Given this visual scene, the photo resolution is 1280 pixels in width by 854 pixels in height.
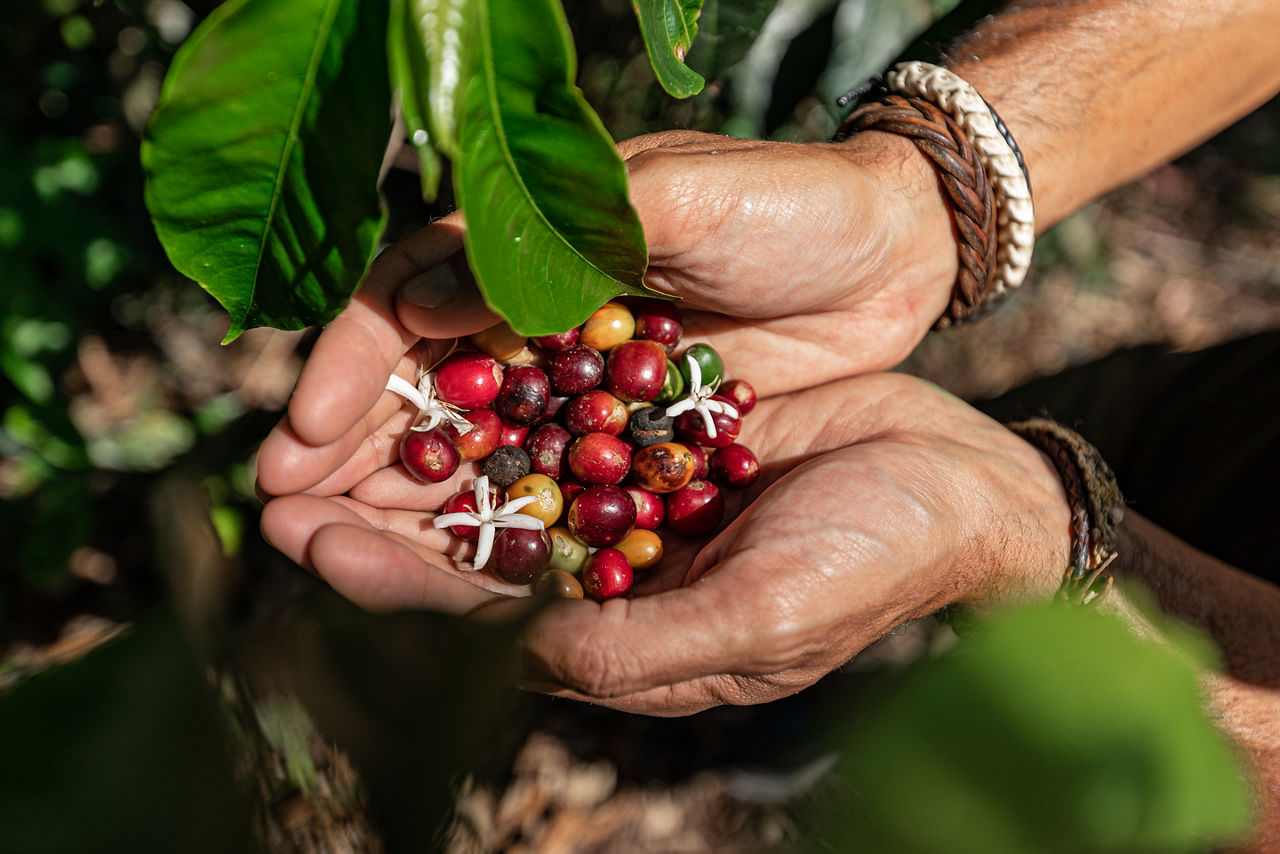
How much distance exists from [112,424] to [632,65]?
2.32 metres

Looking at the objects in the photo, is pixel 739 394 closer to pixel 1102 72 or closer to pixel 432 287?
pixel 432 287

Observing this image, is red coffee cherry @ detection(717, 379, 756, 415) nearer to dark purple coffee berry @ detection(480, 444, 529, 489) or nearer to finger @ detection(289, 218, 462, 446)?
dark purple coffee berry @ detection(480, 444, 529, 489)

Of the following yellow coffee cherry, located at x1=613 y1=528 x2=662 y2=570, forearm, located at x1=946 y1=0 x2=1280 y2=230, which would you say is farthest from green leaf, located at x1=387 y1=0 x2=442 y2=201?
forearm, located at x1=946 y1=0 x2=1280 y2=230

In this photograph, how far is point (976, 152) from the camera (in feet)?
7.89

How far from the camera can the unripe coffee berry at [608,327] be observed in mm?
2381

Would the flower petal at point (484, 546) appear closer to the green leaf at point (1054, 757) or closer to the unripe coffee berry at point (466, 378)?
the unripe coffee berry at point (466, 378)

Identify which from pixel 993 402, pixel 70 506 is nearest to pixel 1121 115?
pixel 993 402

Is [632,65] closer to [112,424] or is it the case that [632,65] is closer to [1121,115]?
[1121,115]

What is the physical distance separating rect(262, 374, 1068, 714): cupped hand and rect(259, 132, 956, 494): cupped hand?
142 mm

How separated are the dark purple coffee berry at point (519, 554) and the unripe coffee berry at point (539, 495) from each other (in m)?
0.13

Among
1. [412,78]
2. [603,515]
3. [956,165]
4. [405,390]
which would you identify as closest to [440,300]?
[405,390]

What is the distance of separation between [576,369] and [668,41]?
126 cm

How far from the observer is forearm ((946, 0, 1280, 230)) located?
265 cm

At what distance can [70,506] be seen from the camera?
7.59ft
